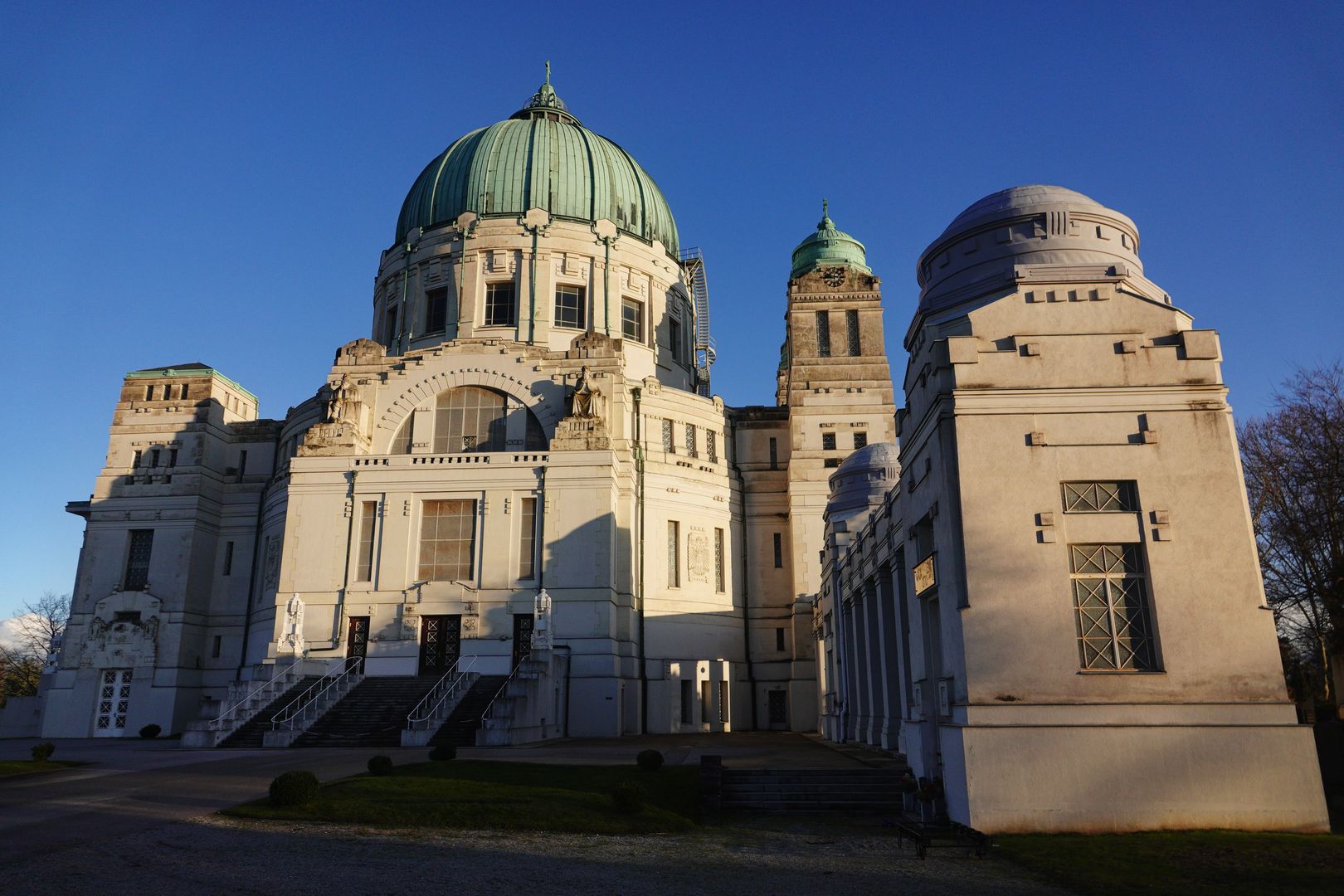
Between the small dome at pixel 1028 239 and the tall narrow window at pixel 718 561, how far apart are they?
31.2 meters

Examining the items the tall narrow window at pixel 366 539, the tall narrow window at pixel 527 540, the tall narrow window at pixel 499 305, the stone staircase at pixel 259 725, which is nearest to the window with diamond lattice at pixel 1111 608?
the stone staircase at pixel 259 725

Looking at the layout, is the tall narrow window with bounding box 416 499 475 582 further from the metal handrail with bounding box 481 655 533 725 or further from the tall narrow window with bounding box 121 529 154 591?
the tall narrow window with bounding box 121 529 154 591

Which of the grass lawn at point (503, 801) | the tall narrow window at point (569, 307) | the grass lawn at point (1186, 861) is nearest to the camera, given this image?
the grass lawn at point (1186, 861)

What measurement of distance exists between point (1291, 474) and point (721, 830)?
963 inches

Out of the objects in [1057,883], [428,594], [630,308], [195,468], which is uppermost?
[630,308]

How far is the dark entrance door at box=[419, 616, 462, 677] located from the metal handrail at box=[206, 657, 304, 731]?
5.22 metres

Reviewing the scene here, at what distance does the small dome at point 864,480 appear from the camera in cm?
4338

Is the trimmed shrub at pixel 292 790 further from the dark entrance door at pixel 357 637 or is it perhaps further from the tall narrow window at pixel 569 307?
the tall narrow window at pixel 569 307

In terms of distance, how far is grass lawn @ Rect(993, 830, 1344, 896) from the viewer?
41.6 feet

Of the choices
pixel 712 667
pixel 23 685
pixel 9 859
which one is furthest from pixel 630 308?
pixel 23 685

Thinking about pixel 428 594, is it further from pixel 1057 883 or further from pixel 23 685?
pixel 23 685

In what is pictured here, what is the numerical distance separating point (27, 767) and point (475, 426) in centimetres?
2798

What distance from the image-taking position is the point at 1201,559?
712 inches

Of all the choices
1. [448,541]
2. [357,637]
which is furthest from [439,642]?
[448,541]
